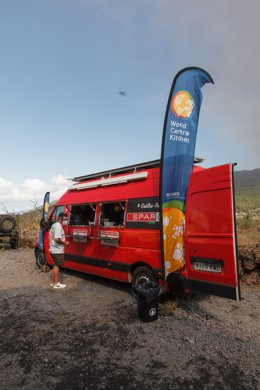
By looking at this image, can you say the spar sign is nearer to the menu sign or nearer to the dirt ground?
the menu sign

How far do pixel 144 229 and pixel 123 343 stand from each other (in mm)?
2523

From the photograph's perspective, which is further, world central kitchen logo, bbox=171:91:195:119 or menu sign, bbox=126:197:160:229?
menu sign, bbox=126:197:160:229

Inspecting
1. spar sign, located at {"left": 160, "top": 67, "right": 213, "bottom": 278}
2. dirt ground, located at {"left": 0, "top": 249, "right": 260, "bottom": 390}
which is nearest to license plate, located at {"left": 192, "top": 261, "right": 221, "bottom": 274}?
spar sign, located at {"left": 160, "top": 67, "right": 213, "bottom": 278}

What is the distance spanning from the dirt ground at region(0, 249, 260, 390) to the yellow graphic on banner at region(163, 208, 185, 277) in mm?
828

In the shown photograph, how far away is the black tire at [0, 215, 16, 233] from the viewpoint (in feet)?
51.8

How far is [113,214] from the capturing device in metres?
7.75

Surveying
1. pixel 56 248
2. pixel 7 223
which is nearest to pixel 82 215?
pixel 56 248

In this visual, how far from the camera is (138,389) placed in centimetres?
329

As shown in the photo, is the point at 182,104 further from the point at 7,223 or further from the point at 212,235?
the point at 7,223

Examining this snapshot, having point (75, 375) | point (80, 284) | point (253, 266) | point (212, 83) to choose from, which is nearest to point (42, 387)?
point (75, 375)

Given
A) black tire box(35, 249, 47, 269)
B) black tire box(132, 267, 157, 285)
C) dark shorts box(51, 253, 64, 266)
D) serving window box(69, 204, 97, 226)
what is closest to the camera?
black tire box(132, 267, 157, 285)

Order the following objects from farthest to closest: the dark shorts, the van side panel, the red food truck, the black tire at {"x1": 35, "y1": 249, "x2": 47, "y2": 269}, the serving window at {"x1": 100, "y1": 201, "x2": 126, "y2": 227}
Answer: the black tire at {"x1": 35, "y1": 249, "x2": 47, "y2": 269}
the dark shorts
the serving window at {"x1": 100, "y1": 201, "x2": 126, "y2": 227}
the red food truck
the van side panel

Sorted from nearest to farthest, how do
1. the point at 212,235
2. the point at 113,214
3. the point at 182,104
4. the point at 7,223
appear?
1. the point at 212,235
2. the point at 182,104
3. the point at 113,214
4. the point at 7,223

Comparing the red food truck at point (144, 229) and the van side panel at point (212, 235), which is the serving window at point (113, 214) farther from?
the van side panel at point (212, 235)
